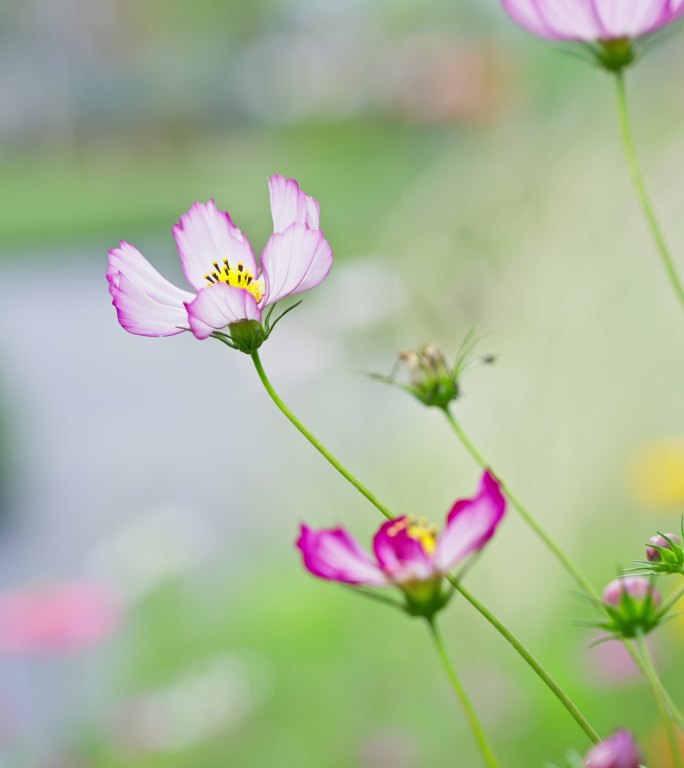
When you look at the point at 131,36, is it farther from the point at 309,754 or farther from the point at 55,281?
the point at 309,754

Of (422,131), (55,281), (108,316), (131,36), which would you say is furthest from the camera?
(131,36)

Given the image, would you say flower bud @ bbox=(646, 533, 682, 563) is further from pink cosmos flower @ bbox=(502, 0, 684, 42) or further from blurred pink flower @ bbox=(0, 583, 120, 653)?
blurred pink flower @ bbox=(0, 583, 120, 653)

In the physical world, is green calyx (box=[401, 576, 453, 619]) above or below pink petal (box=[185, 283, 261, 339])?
below

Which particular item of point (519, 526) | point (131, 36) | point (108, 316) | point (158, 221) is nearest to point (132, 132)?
point (131, 36)

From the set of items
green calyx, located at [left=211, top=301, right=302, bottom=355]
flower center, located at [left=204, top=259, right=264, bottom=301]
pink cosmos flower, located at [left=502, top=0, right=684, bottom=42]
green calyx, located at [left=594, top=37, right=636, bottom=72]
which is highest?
pink cosmos flower, located at [left=502, top=0, right=684, bottom=42]

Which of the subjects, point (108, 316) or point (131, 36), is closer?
point (108, 316)

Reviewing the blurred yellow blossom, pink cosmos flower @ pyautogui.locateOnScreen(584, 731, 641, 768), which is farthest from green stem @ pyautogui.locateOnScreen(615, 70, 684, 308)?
the blurred yellow blossom
